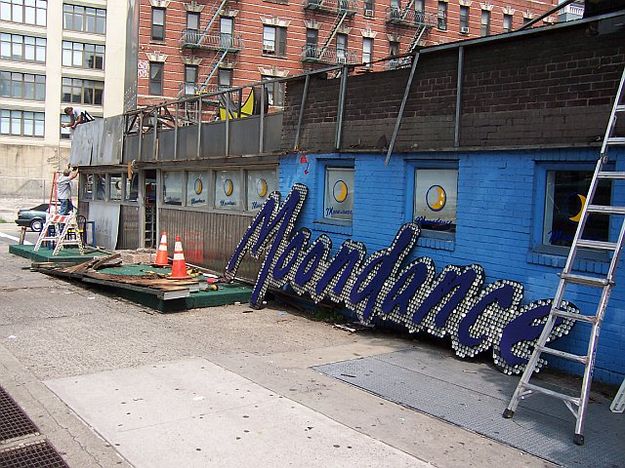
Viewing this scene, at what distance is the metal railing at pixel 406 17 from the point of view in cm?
4559

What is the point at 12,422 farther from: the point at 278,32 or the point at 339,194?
the point at 278,32

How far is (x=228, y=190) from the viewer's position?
12.9 m

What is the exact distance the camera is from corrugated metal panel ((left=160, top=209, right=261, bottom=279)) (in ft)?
40.0

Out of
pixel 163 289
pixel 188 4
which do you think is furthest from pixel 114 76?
pixel 163 289

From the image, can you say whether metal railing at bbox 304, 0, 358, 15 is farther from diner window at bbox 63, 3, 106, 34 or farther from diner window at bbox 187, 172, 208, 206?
diner window at bbox 187, 172, 208, 206

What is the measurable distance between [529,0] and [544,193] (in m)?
46.3

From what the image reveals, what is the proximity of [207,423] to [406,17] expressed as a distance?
4446 centimetres

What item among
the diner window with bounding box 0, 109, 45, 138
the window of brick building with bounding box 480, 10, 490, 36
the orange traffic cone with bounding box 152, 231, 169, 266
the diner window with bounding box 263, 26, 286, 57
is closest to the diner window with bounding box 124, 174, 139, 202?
the orange traffic cone with bounding box 152, 231, 169, 266

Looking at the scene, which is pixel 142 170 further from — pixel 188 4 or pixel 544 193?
pixel 188 4

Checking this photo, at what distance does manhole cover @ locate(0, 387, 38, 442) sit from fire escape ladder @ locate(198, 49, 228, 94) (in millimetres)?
37283

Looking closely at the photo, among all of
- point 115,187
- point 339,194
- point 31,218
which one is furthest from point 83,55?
point 339,194

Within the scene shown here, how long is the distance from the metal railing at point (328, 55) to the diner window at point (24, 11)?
25.5m

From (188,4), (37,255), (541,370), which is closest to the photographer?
(541,370)

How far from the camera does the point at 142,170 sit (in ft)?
53.3
